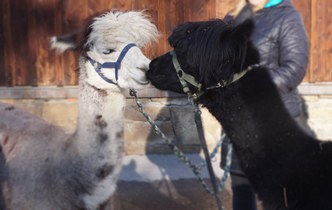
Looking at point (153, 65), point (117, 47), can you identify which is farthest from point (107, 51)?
point (153, 65)

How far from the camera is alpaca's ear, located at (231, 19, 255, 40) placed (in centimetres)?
220

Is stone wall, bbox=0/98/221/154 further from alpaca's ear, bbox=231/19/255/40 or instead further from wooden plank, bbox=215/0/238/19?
alpaca's ear, bbox=231/19/255/40

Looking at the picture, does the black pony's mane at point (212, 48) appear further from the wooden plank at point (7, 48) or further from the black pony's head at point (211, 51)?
the wooden plank at point (7, 48)

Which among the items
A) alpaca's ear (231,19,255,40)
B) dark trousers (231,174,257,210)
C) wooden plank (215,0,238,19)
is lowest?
dark trousers (231,174,257,210)

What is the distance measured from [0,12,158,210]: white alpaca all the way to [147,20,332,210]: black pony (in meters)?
0.46

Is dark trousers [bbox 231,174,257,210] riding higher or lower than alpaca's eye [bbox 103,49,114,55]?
lower

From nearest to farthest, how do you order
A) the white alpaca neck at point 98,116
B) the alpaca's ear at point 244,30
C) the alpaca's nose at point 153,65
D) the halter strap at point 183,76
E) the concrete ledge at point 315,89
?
the alpaca's ear at point 244,30 → the halter strap at point 183,76 → the alpaca's nose at point 153,65 → the white alpaca neck at point 98,116 → the concrete ledge at point 315,89

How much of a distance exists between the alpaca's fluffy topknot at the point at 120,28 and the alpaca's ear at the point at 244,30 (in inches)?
30.5

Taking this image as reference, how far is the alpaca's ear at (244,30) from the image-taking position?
7.22 ft

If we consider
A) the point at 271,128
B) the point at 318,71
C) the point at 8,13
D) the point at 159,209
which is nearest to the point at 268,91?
the point at 271,128

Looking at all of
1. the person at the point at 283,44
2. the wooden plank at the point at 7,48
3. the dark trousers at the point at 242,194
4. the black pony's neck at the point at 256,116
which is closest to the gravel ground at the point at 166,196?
the dark trousers at the point at 242,194

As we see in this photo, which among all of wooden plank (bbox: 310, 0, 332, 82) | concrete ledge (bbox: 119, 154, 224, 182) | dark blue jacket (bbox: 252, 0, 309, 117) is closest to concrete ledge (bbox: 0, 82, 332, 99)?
wooden plank (bbox: 310, 0, 332, 82)

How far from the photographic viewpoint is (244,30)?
88.0 inches

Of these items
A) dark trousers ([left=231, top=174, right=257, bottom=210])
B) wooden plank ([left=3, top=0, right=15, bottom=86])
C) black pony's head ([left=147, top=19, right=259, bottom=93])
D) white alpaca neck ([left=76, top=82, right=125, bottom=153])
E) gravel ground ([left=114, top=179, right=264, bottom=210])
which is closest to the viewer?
black pony's head ([left=147, top=19, right=259, bottom=93])
